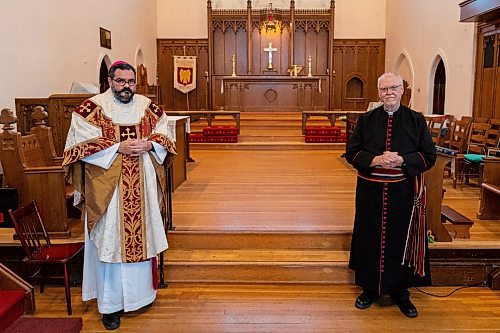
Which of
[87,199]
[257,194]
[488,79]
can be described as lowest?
[257,194]

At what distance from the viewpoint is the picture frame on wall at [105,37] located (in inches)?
401

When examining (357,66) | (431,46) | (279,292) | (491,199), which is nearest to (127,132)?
(279,292)

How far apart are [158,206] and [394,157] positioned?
1657mm

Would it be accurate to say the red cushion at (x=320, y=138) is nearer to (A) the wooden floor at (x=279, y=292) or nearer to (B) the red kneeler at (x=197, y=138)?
(B) the red kneeler at (x=197, y=138)

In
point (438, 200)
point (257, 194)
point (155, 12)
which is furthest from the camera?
point (155, 12)

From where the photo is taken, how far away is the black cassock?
3438 millimetres

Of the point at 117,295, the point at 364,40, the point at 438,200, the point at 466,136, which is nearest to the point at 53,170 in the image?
the point at 117,295

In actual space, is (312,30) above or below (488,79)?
above

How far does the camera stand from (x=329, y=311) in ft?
12.0

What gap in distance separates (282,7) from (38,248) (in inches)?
479

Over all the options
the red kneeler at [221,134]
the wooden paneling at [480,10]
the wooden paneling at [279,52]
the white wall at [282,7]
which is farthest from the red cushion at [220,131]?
the white wall at [282,7]

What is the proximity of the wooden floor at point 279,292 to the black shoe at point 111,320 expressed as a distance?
5 cm

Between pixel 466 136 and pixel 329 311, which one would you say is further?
pixel 466 136

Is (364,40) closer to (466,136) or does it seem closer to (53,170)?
(466,136)
